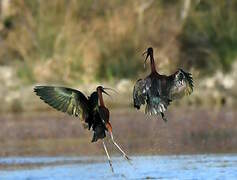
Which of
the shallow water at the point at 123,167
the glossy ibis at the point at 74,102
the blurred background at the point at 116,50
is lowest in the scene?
the shallow water at the point at 123,167

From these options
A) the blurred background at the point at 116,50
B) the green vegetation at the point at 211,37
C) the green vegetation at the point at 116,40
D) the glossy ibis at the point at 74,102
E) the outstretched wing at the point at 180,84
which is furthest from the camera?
the green vegetation at the point at 211,37

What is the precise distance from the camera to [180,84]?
39.4 feet

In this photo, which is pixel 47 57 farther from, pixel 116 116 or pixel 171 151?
pixel 171 151

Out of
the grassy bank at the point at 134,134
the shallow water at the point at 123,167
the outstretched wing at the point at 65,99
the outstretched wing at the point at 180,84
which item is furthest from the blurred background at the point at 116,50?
the outstretched wing at the point at 180,84

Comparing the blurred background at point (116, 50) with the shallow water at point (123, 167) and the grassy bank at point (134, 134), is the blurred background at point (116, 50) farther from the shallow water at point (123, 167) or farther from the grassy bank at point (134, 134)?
the shallow water at point (123, 167)

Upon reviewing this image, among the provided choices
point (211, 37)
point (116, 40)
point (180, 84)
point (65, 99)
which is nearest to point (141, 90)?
point (180, 84)

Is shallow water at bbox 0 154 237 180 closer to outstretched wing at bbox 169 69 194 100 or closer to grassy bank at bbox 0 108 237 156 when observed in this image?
grassy bank at bbox 0 108 237 156

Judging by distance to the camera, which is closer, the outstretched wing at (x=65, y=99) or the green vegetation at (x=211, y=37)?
the outstretched wing at (x=65, y=99)

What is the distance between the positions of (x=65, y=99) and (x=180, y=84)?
59.6 inches

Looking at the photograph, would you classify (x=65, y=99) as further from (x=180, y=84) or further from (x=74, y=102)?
(x=180, y=84)

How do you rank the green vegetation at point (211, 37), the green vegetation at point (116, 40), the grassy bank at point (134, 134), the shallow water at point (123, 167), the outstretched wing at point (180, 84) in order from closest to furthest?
the outstretched wing at point (180, 84), the shallow water at point (123, 167), the grassy bank at point (134, 134), the green vegetation at point (116, 40), the green vegetation at point (211, 37)

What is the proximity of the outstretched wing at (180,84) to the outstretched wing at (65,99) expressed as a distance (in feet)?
3.93

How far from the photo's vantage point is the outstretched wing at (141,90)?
1206cm

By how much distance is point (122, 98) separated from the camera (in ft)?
78.2
